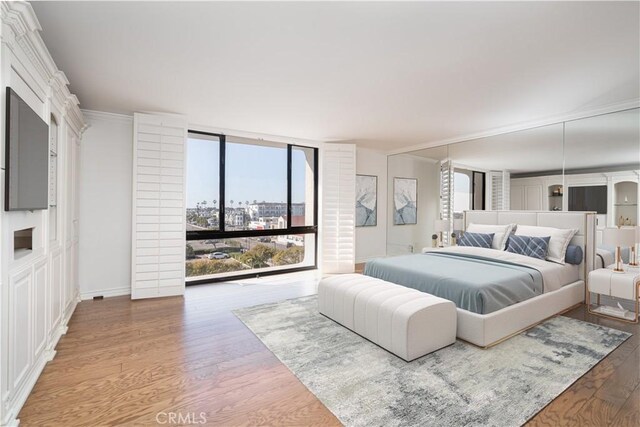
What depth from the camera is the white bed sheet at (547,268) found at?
336 centimetres

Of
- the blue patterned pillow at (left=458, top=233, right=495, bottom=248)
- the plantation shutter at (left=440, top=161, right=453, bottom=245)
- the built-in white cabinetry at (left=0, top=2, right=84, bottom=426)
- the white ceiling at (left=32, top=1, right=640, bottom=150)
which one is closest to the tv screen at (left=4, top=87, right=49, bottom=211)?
the built-in white cabinetry at (left=0, top=2, right=84, bottom=426)

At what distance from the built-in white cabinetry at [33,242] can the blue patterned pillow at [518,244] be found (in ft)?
16.0

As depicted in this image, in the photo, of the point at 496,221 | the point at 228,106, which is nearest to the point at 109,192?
the point at 228,106

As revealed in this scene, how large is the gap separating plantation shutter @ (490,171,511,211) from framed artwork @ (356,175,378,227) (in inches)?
90.7

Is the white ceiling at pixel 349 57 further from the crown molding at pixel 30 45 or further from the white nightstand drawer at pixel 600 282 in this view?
the white nightstand drawer at pixel 600 282

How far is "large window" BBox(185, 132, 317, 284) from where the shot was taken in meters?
4.79

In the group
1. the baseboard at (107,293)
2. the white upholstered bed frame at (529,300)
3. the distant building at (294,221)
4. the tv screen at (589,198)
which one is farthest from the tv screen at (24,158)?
the tv screen at (589,198)

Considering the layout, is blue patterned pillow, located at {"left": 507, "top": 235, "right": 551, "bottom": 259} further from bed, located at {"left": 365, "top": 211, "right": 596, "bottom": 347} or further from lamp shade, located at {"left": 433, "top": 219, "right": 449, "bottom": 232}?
lamp shade, located at {"left": 433, "top": 219, "right": 449, "bottom": 232}

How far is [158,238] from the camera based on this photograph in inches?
163

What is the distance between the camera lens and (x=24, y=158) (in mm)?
1824

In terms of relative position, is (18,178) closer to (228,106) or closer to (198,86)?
(198,86)

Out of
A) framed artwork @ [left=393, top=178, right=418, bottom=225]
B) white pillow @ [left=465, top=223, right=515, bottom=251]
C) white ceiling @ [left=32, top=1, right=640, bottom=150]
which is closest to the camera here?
white ceiling @ [left=32, top=1, right=640, bottom=150]

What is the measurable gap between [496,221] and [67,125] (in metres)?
5.62

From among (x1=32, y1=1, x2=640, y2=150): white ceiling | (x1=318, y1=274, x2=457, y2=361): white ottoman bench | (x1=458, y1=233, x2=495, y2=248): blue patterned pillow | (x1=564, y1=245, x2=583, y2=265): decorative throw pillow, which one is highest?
(x1=32, y1=1, x2=640, y2=150): white ceiling
